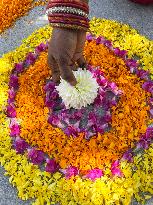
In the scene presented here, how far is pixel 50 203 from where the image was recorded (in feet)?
7.63

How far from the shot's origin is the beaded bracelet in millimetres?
1970

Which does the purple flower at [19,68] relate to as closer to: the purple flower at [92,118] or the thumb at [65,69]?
the purple flower at [92,118]

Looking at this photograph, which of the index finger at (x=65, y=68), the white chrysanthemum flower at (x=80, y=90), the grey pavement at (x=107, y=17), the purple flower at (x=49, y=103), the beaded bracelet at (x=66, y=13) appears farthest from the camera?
the grey pavement at (x=107, y=17)

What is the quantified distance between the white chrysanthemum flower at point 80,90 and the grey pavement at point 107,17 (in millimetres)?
738

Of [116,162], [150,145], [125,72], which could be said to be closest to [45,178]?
[116,162]

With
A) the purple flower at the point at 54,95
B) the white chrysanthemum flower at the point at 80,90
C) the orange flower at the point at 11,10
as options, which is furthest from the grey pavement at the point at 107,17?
the white chrysanthemum flower at the point at 80,90

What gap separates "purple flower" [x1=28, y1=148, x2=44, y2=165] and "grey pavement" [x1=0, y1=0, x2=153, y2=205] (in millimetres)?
897

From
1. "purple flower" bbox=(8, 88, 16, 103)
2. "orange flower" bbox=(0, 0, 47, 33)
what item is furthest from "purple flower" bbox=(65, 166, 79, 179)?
"orange flower" bbox=(0, 0, 47, 33)

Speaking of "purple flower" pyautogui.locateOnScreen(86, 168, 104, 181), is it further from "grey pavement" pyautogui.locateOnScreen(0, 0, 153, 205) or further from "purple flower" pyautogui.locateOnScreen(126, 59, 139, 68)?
"grey pavement" pyautogui.locateOnScreen(0, 0, 153, 205)

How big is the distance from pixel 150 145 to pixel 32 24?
4.36 feet

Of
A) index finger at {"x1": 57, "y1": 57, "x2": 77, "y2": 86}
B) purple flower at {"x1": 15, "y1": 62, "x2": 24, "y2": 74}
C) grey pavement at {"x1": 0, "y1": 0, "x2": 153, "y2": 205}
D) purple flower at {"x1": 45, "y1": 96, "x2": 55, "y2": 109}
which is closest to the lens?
index finger at {"x1": 57, "y1": 57, "x2": 77, "y2": 86}

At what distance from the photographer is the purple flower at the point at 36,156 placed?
246 cm

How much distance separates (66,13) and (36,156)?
0.87m

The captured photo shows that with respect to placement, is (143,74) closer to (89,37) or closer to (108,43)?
(108,43)
